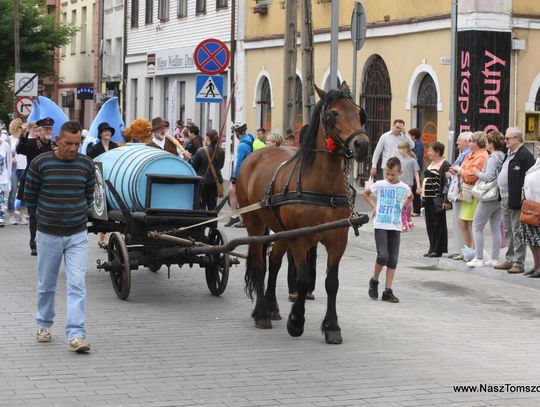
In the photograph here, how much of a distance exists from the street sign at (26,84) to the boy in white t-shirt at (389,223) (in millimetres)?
24225

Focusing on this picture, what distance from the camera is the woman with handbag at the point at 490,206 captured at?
53.9 feet

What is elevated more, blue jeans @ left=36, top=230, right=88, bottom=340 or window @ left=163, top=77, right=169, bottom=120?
window @ left=163, top=77, right=169, bottom=120

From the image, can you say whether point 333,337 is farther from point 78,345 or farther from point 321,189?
point 78,345

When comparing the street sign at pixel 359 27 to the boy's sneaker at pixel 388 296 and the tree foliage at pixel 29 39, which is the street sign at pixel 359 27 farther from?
the tree foliage at pixel 29 39

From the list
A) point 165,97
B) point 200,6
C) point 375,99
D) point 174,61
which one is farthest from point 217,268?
point 165,97

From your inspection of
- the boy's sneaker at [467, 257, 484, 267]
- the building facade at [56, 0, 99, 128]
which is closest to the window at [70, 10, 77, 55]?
the building facade at [56, 0, 99, 128]

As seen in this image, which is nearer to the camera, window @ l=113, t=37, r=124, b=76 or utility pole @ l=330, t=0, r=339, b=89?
utility pole @ l=330, t=0, r=339, b=89

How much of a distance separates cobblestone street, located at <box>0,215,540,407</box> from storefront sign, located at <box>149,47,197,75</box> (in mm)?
29833

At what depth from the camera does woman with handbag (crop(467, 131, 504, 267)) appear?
16.4m

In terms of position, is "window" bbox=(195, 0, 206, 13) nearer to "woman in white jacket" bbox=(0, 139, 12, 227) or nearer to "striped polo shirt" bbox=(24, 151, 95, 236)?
"woman in white jacket" bbox=(0, 139, 12, 227)

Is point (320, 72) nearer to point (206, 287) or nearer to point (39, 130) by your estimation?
point (39, 130)

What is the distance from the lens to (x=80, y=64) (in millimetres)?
61969

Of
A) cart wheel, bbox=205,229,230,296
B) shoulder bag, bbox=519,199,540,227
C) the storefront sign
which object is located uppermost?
the storefront sign

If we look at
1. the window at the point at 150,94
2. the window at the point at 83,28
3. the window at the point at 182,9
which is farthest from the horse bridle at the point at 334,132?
the window at the point at 83,28
